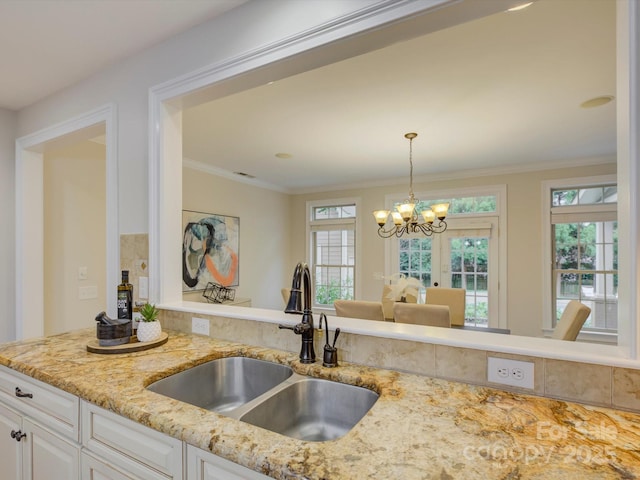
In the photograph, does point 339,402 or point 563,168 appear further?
point 563,168

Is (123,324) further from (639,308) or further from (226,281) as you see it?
(226,281)

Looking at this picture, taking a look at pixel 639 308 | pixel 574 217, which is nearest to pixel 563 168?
pixel 574 217

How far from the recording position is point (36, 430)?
4.24 feet

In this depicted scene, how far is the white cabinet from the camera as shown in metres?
1.17

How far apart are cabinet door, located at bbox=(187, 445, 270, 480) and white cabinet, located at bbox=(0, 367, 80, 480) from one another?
1.92ft

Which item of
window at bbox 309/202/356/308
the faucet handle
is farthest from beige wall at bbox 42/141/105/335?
window at bbox 309/202/356/308

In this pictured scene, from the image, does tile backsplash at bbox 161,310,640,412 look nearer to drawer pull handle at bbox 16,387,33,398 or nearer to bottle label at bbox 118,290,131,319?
bottle label at bbox 118,290,131,319

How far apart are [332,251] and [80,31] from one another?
14.6ft

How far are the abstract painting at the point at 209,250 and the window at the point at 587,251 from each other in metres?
4.31

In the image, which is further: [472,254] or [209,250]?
[472,254]

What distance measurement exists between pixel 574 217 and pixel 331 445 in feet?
15.0

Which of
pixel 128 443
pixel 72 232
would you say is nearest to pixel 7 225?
pixel 72 232

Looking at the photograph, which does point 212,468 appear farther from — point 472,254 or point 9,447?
point 472,254

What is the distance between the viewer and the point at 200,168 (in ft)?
13.8
